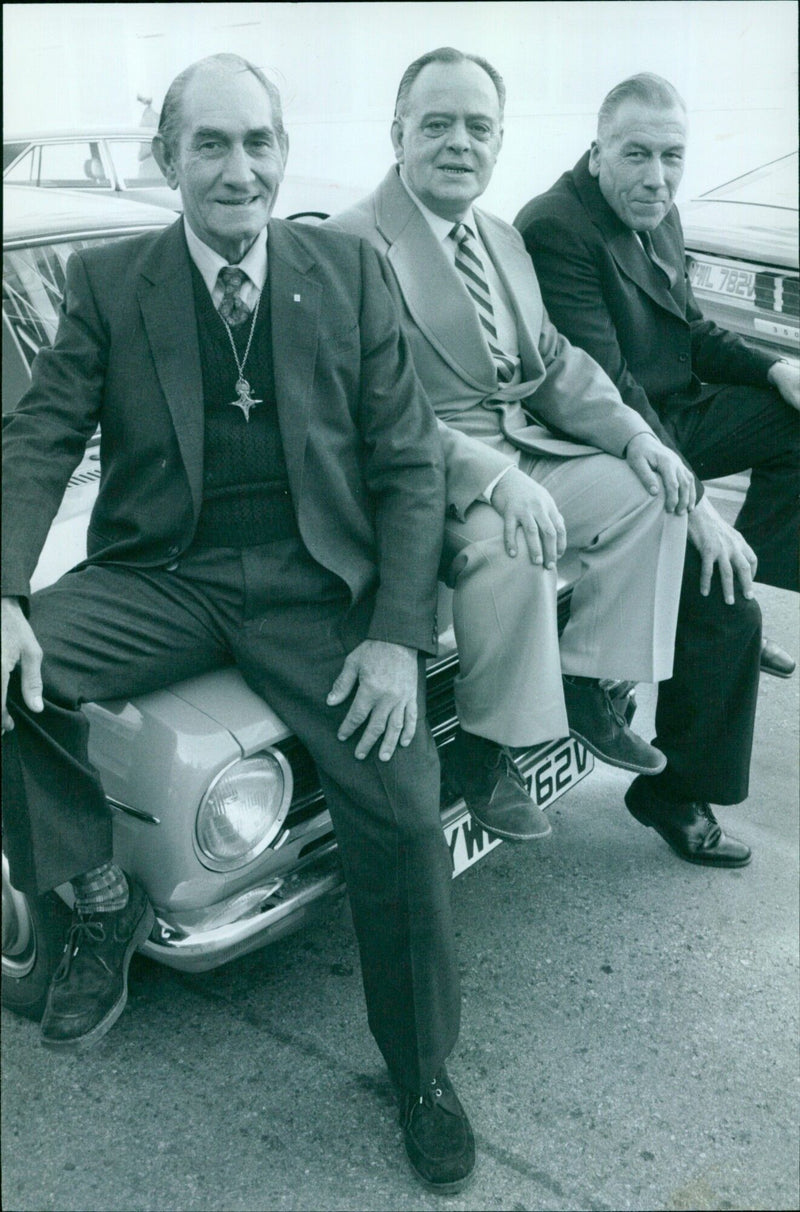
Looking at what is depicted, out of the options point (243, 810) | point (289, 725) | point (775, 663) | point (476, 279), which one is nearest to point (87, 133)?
point (476, 279)

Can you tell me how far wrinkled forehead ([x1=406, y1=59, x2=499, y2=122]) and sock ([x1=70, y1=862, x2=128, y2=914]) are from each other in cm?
182

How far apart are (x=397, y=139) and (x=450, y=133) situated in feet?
0.70

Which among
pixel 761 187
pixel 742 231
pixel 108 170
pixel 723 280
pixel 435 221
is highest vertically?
pixel 108 170

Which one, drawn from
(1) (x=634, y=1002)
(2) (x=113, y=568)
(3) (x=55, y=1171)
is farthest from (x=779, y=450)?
(3) (x=55, y=1171)

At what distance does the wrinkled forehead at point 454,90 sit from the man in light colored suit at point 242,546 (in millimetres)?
506

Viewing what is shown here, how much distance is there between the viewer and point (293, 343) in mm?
2285

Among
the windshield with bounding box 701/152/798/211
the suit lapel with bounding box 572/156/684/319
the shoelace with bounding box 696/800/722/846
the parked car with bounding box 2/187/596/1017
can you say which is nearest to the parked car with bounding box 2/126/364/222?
the parked car with bounding box 2/187/596/1017

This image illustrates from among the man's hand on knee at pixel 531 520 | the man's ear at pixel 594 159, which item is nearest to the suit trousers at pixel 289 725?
the man's hand on knee at pixel 531 520

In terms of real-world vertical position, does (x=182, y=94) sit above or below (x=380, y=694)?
above

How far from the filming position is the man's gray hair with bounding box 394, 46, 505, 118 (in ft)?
8.84

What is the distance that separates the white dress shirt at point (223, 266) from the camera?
2277mm

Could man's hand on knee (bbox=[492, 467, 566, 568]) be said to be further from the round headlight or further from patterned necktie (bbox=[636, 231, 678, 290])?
patterned necktie (bbox=[636, 231, 678, 290])

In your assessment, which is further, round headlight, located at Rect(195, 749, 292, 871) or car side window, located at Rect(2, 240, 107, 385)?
car side window, located at Rect(2, 240, 107, 385)

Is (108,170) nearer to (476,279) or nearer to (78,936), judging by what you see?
(476,279)
